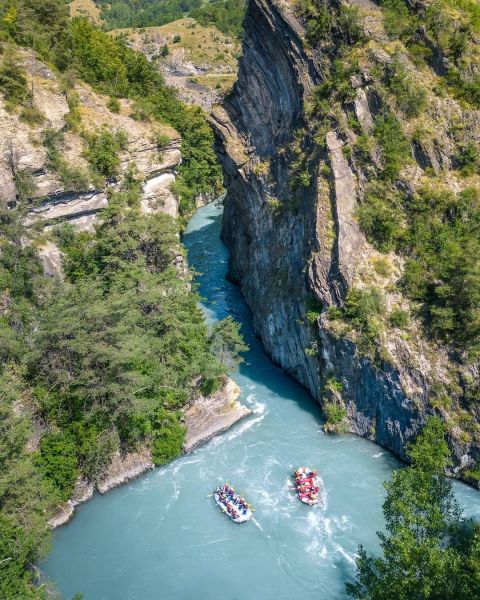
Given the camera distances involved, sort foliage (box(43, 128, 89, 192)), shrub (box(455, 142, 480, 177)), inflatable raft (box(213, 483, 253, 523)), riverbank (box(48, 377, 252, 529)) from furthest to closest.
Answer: foliage (box(43, 128, 89, 192)) < shrub (box(455, 142, 480, 177)) < riverbank (box(48, 377, 252, 529)) < inflatable raft (box(213, 483, 253, 523))

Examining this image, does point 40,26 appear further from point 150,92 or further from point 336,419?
point 336,419

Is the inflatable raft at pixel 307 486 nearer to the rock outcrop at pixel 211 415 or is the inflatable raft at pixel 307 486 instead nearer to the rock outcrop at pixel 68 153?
the rock outcrop at pixel 211 415

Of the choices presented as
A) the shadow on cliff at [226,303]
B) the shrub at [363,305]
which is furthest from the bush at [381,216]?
the shadow on cliff at [226,303]

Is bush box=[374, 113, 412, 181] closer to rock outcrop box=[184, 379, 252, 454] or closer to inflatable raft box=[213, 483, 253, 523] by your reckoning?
rock outcrop box=[184, 379, 252, 454]

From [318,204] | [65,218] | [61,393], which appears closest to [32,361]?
[61,393]

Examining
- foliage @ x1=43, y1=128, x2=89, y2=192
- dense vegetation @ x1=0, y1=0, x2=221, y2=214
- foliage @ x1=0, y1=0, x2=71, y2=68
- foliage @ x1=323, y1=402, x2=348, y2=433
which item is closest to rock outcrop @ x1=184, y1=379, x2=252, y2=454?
foliage @ x1=323, y1=402, x2=348, y2=433

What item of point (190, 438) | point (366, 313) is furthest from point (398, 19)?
point (190, 438)
